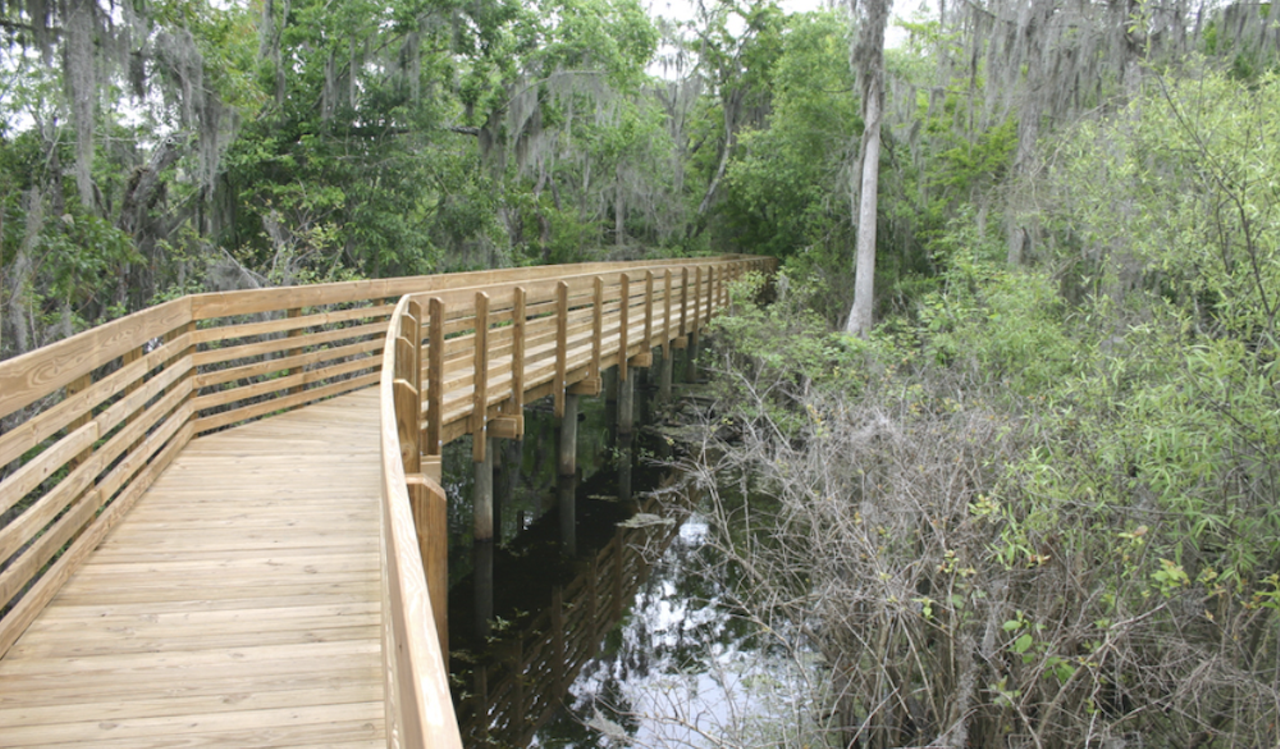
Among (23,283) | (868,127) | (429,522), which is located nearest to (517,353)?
(23,283)

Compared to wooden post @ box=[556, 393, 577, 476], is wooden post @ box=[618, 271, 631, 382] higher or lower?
higher

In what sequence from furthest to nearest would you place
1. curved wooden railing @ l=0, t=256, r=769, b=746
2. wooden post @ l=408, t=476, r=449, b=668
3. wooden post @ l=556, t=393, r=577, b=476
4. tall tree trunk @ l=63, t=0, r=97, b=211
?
1. wooden post @ l=556, t=393, r=577, b=476
2. tall tree trunk @ l=63, t=0, r=97, b=211
3. wooden post @ l=408, t=476, r=449, b=668
4. curved wooden railing @ l=0, t=256, r=769, b=746

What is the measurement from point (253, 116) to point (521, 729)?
478 inches

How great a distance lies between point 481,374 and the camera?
720 centimetres

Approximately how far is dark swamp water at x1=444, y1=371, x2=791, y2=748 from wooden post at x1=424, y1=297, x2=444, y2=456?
167 cm

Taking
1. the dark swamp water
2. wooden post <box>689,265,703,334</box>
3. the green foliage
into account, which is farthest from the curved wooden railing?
the green foliage

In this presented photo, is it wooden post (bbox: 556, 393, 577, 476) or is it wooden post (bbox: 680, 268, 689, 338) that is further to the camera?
wooden post (bbox: 680, 268, 689, 338)

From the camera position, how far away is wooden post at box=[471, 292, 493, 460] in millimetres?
6973

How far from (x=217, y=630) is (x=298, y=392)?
4.57 meters

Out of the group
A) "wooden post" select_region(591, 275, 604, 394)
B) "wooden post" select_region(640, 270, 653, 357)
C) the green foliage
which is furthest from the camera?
the green foliage

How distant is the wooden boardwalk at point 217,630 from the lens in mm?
2705

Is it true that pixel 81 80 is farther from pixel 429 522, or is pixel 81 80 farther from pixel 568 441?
pixel 429 522

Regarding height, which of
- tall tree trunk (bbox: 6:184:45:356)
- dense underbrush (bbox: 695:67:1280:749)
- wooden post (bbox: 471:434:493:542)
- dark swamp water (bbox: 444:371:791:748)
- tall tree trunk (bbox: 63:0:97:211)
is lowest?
dark swamp water (bbox: 444:371:791:748)

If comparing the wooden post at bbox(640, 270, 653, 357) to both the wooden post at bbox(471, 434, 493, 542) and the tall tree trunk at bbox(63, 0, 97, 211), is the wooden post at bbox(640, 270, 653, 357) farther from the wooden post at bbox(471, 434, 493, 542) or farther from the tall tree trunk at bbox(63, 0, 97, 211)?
the tall tree trunk at bbox(63, 0, 97, 211)
